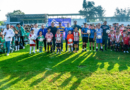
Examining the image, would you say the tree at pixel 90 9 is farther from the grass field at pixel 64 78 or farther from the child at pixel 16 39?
the grass field at pixel 64 78

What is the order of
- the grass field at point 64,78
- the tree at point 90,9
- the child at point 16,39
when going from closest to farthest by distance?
the grass field at point 64,78 < the child at point 16,39 < the tree at point 90,9

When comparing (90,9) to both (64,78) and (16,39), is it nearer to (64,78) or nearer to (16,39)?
(16,39)

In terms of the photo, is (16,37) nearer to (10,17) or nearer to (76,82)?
(76,82)

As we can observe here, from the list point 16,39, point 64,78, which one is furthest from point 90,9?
point 64,78

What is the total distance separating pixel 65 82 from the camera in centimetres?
421

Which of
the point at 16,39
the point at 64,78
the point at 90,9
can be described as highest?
the point at 90,9

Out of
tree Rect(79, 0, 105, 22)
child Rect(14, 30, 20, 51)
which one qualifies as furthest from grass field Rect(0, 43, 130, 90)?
tree Rect(79, 0, 105, 22)

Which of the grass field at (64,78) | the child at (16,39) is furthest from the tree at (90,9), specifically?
the grass field at (64,78)

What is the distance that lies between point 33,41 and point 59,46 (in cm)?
176

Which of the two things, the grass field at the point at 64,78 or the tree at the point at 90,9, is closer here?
the grass field at the point at 64,78

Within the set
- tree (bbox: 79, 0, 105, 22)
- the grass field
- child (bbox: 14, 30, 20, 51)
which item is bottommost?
the grass field

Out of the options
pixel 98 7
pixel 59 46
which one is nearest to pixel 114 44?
pixel 59 46

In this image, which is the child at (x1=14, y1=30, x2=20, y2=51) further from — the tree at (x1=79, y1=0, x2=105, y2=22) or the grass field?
the tree at (x1=79, y1=0, x2=105, y2=22)

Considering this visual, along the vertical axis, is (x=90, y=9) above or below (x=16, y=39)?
above
